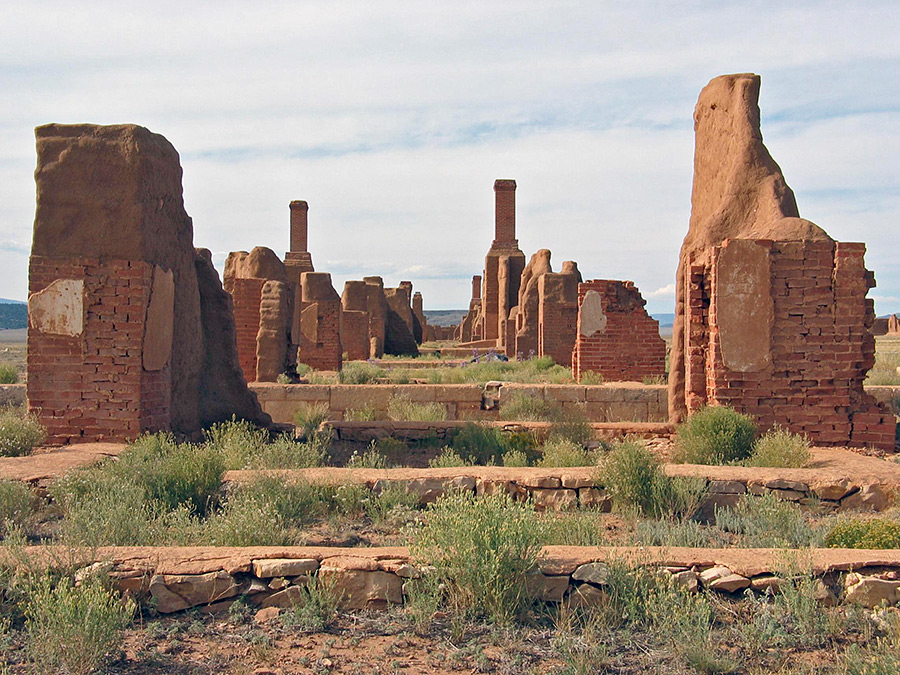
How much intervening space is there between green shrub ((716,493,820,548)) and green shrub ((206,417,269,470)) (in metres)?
3.70

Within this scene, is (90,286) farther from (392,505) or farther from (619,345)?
(619,345)

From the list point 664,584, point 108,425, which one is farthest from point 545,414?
point 664,584

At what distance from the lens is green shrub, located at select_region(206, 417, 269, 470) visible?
6586 mm

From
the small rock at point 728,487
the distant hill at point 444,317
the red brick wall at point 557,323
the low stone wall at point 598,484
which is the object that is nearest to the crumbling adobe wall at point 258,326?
the red brick wall at point 557,323

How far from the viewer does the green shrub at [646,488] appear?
213 inches

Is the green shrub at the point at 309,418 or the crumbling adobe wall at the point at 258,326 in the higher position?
the crumbling adobe wall at the point at 258,326

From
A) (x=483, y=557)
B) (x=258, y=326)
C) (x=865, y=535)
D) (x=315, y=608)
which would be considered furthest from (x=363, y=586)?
(x=258, y=326)

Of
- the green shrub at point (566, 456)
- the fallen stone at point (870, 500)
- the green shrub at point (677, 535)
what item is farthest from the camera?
the green shrub at point (566, 456)

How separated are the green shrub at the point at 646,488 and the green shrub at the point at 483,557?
75.2 inches

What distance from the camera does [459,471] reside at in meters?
5.80

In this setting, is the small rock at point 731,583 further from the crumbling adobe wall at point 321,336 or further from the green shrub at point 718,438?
the crumbling adobe wall at point 321,336

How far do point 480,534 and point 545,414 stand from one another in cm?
701

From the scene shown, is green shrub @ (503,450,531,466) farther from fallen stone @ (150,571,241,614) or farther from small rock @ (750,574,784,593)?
fallen stone @ (150,571,241,614)

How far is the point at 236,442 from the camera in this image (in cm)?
712
